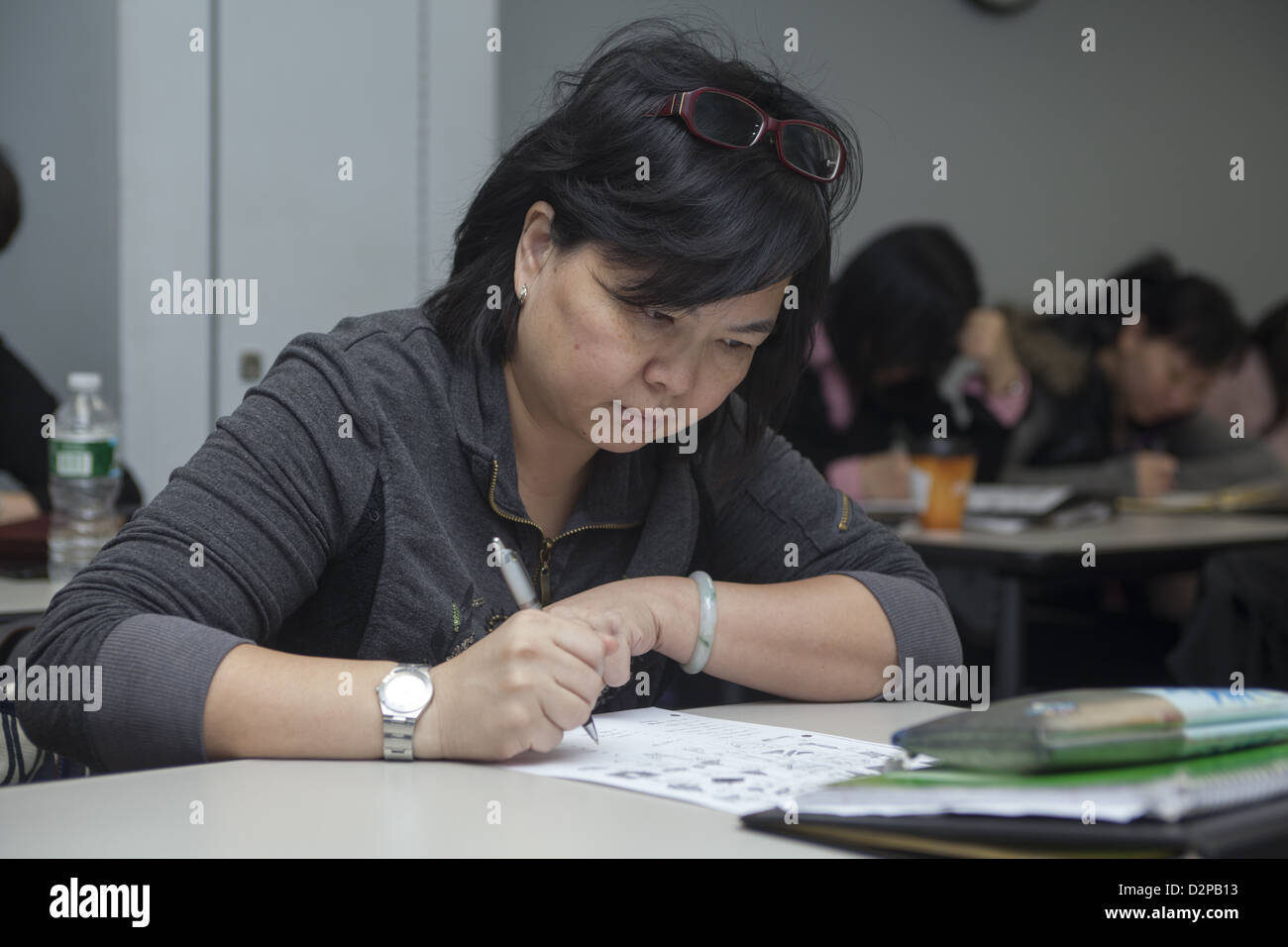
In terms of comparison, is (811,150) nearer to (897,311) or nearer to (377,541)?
(377,541)

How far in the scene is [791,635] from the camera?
116cm

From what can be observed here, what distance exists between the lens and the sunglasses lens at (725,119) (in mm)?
1096

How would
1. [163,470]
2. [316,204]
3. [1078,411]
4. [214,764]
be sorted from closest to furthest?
[214,764], [163,470], [316,204], [1078,411]

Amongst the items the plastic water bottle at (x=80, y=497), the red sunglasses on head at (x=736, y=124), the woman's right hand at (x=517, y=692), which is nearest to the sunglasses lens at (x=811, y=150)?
the red sunglasses on head at (x=736, y=124)

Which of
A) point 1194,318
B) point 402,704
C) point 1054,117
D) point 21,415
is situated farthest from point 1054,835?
point 1054,117

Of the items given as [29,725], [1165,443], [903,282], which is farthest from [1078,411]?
[29,725]

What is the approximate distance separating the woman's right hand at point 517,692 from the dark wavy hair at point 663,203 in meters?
0.33

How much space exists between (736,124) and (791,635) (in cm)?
46

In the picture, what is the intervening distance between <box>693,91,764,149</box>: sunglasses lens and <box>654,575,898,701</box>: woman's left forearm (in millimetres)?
389

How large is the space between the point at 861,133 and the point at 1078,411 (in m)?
1.18

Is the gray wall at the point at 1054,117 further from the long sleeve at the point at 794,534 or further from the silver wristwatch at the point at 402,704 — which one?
the silver wristwatch at the point at 402,704

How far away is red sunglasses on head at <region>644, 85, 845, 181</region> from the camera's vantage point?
1.10 m
